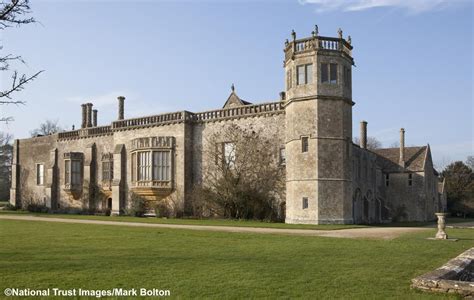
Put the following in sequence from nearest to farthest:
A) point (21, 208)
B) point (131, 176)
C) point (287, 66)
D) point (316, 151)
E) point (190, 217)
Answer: point (316, 151) < point (287, 66) < point (190, 217) < point (131, 176) < point (21, 208)

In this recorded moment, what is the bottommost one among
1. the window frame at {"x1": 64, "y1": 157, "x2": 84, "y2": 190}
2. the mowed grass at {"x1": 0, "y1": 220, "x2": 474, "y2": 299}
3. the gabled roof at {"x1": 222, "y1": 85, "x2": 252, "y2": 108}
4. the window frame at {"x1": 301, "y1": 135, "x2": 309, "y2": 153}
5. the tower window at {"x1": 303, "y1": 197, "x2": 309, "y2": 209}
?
the mowed grass at {"x1": 0, "y1": 220, "x2": 474, "y2": 299}

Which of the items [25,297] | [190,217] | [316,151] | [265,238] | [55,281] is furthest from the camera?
[190,217]

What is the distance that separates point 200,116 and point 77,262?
21606 mm

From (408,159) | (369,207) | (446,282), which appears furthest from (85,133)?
(446,282)

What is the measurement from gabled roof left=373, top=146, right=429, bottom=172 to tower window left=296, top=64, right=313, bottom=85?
17.4 metres

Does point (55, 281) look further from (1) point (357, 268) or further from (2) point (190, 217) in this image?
(2) point (190, 217)

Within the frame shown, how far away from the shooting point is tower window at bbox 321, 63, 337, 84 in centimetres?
2462

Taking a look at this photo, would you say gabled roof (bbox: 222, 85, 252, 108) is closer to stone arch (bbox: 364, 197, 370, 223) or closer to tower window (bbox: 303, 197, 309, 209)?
stone arch (bbox: 364, 197, 370, 223)

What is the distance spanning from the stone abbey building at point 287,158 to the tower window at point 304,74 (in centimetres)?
5

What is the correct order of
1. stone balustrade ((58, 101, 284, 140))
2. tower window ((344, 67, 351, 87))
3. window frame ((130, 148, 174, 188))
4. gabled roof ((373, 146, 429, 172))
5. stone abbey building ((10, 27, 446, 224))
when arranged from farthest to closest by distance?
gabled roof ((373, 146, 429, 172))
window frame ((130, 148, 174, 188))
stone balustrade ((58, 101, 284, 140))
tower window ((344, 67, 351, 87))
stone abbey building ((10, 27, 446, 224))

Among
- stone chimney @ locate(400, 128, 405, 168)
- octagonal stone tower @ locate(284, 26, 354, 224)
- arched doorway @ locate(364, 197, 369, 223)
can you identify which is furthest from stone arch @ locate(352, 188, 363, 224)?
stone chimney @ locate(400, 128, 405, 168)

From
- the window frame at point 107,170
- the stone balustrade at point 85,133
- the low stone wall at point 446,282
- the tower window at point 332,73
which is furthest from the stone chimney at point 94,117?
the low stone wall at point 446,282

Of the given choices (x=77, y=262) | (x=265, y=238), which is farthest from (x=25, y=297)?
(x=265, y=238)

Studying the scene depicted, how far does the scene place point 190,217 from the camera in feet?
94.7
